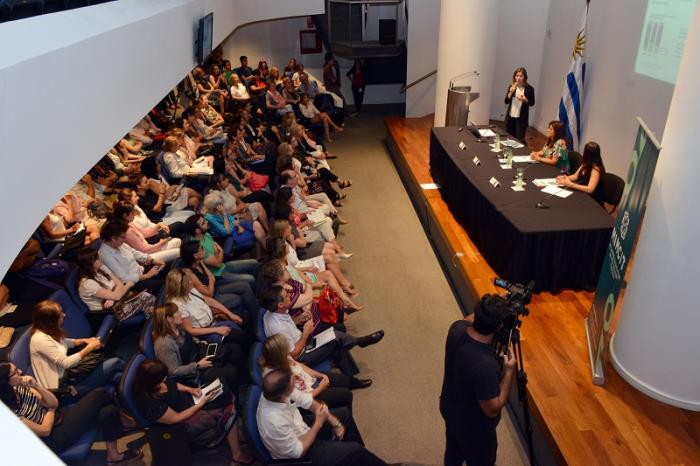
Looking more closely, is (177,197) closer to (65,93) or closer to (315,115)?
(65,93)

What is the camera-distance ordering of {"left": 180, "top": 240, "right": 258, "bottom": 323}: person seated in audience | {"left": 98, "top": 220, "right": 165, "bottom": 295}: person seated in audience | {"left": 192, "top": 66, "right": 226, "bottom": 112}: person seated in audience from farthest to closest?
1. {"left": 192, "top": 66, "right": 226, "bottom": 112}: person seated in audience
2. {"left": 98, "top": 220, "right": 165, "bottom": 295}: person seated in audience
3. {"left": 180, "top": 240, "right": 258, "bottom": 323}: person seated in audience

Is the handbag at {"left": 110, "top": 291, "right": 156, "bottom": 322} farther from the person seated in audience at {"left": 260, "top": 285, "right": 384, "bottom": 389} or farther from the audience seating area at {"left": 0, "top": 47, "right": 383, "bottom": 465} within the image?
the person seated in audience at {"left": 260, "top": 285, "right": 384, "bottom": 389}

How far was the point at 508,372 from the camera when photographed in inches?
102

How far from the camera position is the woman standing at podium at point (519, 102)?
7.62m

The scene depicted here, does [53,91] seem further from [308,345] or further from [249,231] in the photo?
[249,231]

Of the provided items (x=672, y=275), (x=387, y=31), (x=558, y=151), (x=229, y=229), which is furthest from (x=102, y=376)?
(x=387, y=31)

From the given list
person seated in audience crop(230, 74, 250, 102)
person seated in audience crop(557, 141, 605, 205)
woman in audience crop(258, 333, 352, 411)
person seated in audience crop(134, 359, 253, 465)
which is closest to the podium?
person seated in audience crop(557, 141, 605, 205)

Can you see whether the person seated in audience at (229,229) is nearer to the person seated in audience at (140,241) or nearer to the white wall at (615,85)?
the person seated in audience at (140,241)

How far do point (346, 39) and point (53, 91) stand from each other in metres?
9.58

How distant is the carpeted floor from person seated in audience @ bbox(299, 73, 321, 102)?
11.0 ft

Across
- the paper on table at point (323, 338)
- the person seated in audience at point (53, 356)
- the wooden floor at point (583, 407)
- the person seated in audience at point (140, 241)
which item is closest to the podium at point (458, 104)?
the wooden floor at point (583, 407)

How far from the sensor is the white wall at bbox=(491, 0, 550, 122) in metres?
9.30

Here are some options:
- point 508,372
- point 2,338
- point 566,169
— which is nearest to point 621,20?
point 566,169

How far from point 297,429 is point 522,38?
29.5 feet
